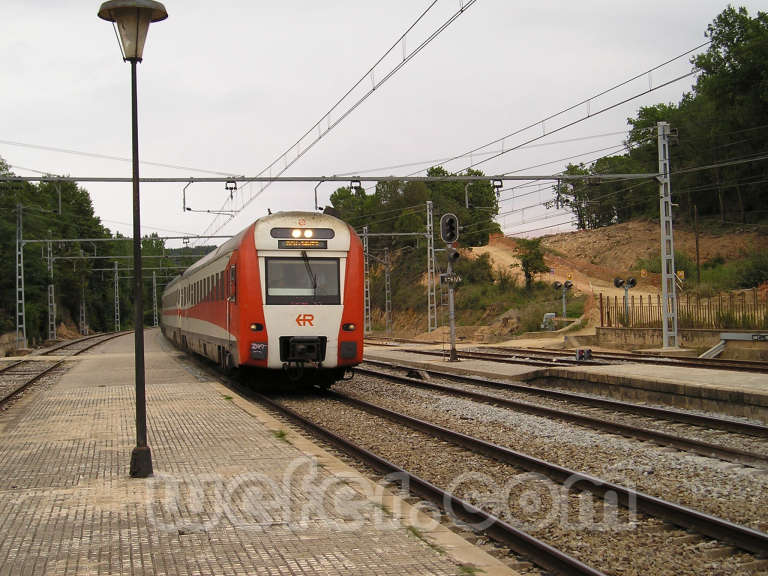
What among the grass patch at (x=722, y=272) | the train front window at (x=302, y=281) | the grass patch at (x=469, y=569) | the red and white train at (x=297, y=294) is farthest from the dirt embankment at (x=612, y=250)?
the grass patch at (x=469, y=569)

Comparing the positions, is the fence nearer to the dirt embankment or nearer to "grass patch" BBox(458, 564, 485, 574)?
the dirt embankment

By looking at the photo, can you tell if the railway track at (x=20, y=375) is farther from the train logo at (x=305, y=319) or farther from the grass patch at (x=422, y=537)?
the grass patch at (x=422, y=537)

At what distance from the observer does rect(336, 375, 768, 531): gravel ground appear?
7.52 m

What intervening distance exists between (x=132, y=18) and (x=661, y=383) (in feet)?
35.8

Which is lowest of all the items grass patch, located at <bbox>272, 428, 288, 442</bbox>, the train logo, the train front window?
grass patch, located at <bbox>272, 428, 288, 442</bbox>

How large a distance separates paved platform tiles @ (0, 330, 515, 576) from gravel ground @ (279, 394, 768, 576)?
88 cm

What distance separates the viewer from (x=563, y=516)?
7027 mm

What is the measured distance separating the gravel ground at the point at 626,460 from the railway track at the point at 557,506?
517 mm

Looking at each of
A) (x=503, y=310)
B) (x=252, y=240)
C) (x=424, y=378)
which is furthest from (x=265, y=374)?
(x=503, y=310)

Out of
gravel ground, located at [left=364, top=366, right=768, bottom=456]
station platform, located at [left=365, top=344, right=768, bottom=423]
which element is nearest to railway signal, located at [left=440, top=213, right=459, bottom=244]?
station platform, located at [left=365, top=344, right=768, bottom=423]

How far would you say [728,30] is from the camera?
63281 mm

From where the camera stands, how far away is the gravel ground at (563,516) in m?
5.82

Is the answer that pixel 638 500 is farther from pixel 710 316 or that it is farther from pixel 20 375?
pixel 710 316

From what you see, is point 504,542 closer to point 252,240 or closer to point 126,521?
point 126,521
